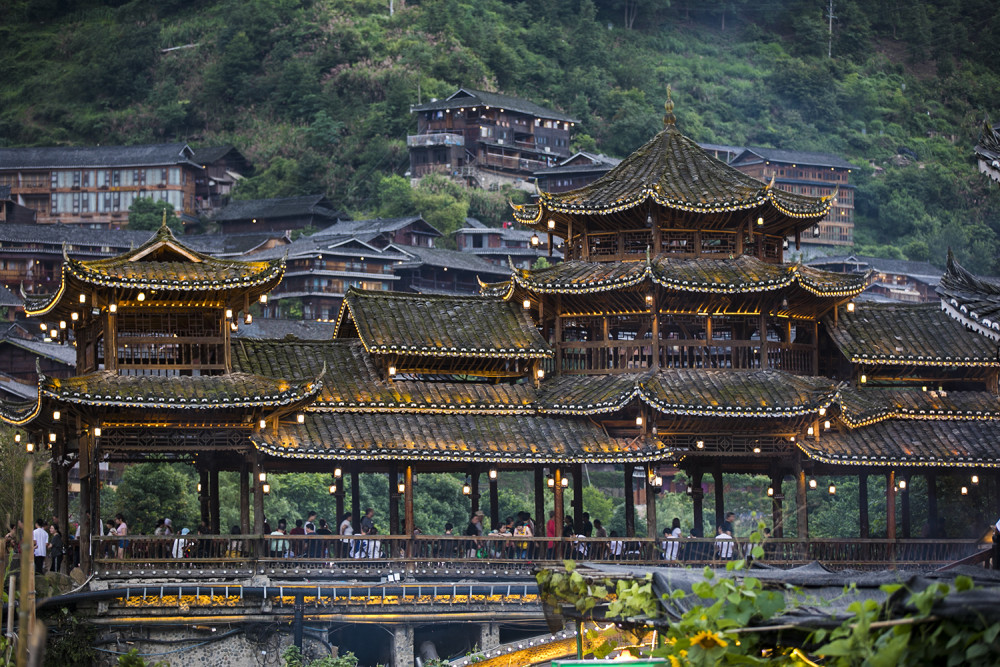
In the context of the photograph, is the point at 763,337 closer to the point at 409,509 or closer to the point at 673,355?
the point at 673,355

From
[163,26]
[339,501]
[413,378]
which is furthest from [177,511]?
[163,26]

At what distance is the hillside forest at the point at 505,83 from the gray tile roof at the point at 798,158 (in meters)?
5.73

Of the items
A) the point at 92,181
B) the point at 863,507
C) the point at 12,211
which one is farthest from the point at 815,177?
the point at 863,507

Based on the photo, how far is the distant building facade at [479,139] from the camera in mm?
93812

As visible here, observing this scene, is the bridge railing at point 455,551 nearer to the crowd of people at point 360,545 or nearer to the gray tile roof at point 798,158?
the crowd of people at point 360,545

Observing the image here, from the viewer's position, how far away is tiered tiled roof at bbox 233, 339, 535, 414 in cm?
2825

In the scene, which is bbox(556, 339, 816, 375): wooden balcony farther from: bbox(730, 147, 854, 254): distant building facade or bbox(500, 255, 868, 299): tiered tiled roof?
bbox(730, 147, 854, 254): distant building facade

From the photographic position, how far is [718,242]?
102ft

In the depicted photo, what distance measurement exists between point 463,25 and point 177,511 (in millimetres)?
81192

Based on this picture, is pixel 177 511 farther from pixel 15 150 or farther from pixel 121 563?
pixel 15 150

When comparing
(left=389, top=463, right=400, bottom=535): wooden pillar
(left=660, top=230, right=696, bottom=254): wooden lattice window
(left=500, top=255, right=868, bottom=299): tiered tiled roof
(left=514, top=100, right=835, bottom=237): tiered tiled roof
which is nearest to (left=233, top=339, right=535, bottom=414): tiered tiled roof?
(left=389, top=463, right=400, bottom=535): wooden pillar

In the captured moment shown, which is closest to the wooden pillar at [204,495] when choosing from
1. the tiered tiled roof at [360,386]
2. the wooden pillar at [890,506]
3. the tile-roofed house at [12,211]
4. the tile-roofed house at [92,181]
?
the tiered tiled roof at [360,386]

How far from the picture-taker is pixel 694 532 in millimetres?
31500

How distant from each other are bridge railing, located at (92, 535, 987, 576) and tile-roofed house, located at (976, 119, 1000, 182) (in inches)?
420
